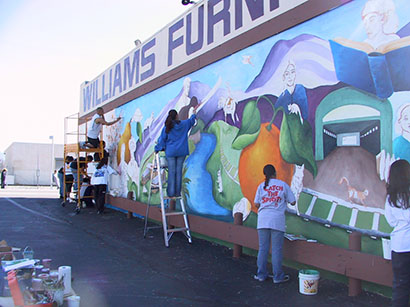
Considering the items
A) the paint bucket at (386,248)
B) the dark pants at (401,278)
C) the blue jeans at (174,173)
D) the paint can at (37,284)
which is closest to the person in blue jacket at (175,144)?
the blue jeans at (174,173)

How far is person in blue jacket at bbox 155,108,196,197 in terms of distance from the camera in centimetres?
807

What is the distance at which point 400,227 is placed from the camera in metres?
4.14

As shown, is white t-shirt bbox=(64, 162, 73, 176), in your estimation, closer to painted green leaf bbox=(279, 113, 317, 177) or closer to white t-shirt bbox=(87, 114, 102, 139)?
white t-shirt bbox=(87, 114, 102, 139)

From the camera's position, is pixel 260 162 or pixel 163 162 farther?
pixel 163 162

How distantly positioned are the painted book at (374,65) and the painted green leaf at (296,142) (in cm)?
98

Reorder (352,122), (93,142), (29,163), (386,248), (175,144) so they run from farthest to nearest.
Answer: (29,163)
(93,142)
(175,144)
(352,122)
(386,248)

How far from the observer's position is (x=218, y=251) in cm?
745

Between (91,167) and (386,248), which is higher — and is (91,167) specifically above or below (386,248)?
above

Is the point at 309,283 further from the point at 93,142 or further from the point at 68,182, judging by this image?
the point at 68,182

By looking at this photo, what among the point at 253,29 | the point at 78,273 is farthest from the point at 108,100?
the point at 78,273

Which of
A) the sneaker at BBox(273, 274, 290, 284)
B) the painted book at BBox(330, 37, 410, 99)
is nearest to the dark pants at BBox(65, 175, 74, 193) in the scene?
the sneaker at BBox(273, 274, 290, 284)

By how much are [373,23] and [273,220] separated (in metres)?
2.86

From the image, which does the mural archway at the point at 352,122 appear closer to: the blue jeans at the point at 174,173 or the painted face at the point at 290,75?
the painted face at the point at 290,75

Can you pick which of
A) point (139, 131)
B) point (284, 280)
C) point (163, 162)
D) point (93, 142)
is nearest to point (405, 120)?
point (284, 280)
